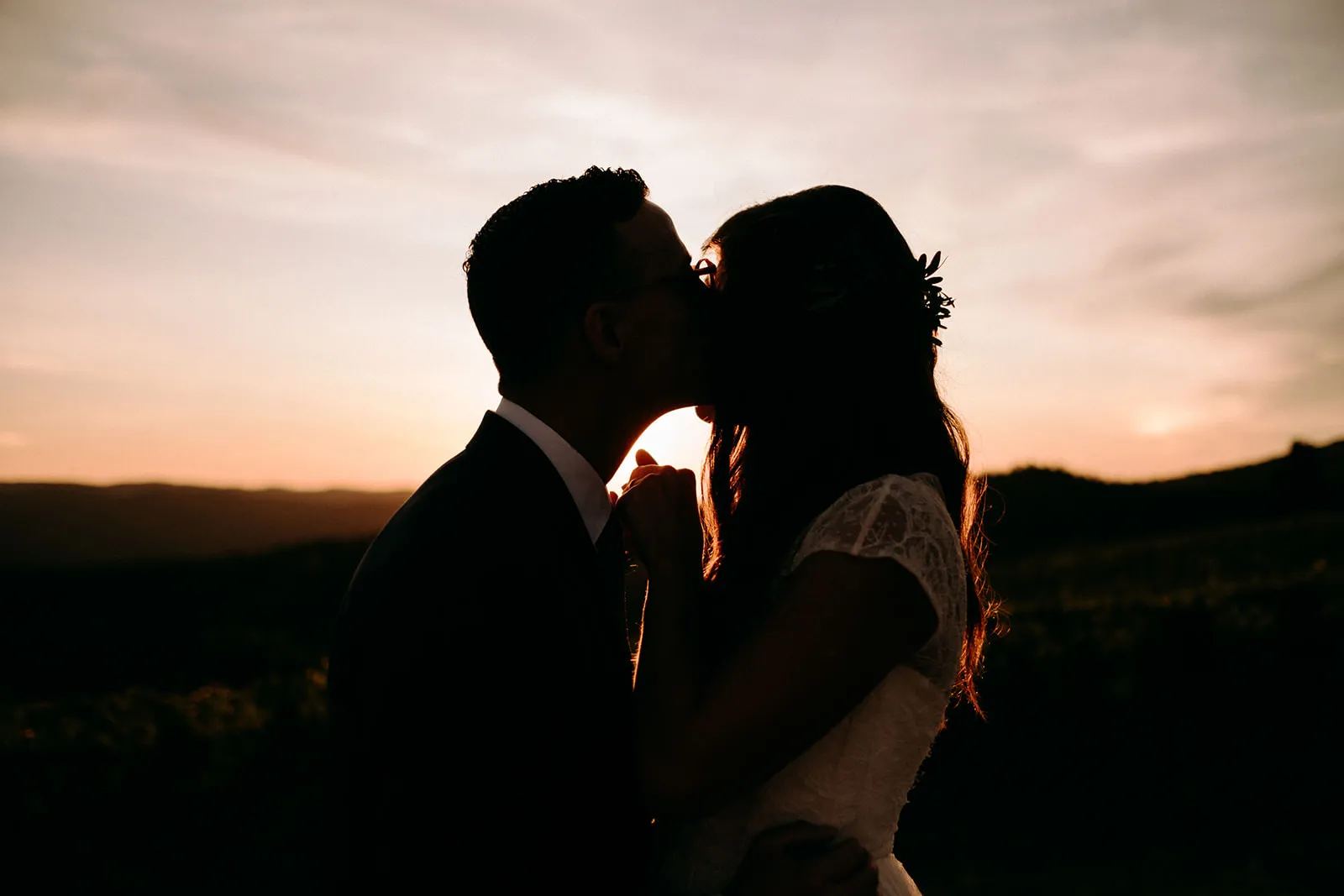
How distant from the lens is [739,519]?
10.2 ft

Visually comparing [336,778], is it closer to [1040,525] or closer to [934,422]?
[934,422]

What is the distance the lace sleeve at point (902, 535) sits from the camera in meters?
2.55

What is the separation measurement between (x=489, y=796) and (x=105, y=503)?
13555 millimetres

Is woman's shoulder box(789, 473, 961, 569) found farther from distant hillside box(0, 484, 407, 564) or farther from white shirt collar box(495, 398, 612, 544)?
distant hillside box(0, 484, 407, 564)

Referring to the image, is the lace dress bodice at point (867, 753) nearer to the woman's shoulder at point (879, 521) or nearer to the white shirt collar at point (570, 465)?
the woman's shoulder at point (879, 521)

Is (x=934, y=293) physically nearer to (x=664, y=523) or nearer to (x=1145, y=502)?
(x=664, y=523)

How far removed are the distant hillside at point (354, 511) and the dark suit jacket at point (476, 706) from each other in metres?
2.06

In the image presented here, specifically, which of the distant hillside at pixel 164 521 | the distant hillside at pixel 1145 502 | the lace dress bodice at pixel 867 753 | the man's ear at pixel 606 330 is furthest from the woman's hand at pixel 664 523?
the distant hillside at pixel 1145 502

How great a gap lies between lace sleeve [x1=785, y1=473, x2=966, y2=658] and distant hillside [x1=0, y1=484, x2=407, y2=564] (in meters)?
7.67

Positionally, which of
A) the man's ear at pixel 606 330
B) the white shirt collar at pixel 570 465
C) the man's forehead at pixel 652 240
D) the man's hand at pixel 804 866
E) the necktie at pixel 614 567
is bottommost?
the man's hand at pixel 804 866

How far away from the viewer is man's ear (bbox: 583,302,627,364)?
297 cm

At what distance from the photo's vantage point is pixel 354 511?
16656mm

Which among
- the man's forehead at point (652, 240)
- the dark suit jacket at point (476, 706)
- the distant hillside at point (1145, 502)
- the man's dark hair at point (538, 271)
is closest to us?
the dark suit jacket at point (476, 706)

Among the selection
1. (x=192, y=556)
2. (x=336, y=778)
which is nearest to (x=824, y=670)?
(x=336, y=778)
